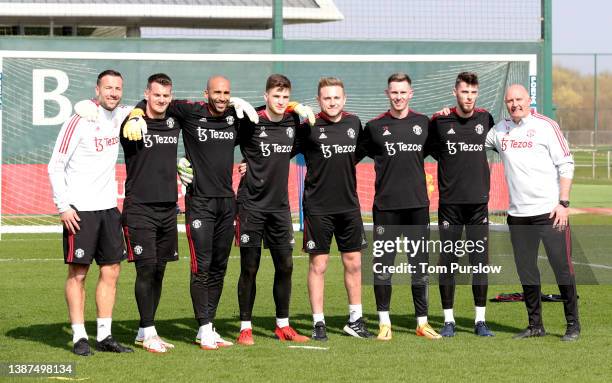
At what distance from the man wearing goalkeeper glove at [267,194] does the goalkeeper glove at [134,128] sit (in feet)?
2.96

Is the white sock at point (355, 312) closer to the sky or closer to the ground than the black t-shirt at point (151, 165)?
closer to the ground

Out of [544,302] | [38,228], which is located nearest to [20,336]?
[544,302]

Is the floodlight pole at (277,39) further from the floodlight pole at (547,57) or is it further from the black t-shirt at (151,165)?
the black t-shirt at (151,165)

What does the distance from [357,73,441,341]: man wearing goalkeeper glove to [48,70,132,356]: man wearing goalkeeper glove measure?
2145 millimetres

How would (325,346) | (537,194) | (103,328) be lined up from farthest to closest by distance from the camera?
(537,194) < (325,346) < (103,328)

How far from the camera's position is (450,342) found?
9.06 m

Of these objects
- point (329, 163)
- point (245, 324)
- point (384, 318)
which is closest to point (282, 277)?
point (245, 324)

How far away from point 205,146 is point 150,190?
22.3 inches

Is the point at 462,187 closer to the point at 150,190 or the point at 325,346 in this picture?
the point at 325,346

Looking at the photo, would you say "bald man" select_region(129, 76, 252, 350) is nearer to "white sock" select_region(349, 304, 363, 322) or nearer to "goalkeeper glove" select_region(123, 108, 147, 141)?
"goalkeeper glove" select_region(123, 108, 147, 141)

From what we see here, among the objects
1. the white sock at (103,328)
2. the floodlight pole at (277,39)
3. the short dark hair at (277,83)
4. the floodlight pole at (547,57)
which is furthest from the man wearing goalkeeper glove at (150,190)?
the floodlight pole at (547,57)

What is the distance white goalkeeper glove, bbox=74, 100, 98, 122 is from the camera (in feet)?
27.9

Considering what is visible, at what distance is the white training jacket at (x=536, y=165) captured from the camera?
9.19 meters

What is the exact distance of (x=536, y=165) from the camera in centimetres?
919
